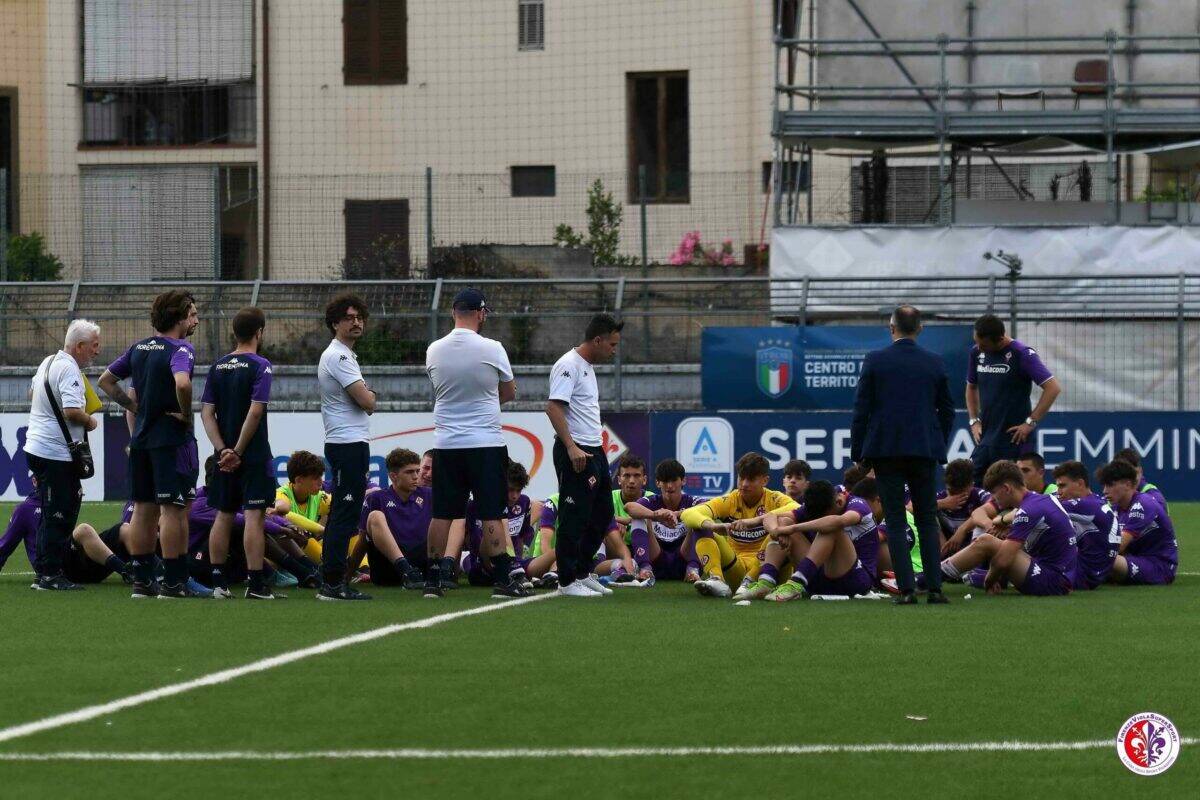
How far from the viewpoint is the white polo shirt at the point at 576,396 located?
11.1 m

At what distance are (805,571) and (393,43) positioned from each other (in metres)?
25.7

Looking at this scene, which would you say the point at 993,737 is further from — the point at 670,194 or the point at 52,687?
the point at 670,194

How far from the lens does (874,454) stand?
10.6m

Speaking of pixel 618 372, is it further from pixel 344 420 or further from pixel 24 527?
pixel 344 420

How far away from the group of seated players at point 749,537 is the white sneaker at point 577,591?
1.13 ft

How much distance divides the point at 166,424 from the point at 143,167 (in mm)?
25425

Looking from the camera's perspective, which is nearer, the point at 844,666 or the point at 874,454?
the point at 844,666

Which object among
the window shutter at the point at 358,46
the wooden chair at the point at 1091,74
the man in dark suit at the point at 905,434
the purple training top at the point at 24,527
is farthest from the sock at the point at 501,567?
the window shutter at the point at 358,46

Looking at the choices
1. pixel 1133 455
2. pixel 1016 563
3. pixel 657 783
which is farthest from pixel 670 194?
pixel 657 783

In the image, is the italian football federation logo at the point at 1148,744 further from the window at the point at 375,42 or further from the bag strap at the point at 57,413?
the window at the point at 375,42

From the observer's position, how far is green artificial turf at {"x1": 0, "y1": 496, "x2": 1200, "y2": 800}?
17.9ft

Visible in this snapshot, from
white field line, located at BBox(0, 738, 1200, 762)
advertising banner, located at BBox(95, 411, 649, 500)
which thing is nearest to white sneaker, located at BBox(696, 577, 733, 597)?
white field line, located at BBox(0, 738, 1200, 762)

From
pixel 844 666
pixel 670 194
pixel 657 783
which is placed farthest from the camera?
pixel 670 194

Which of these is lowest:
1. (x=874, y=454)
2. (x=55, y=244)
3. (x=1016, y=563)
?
(x=1016, y=563)
